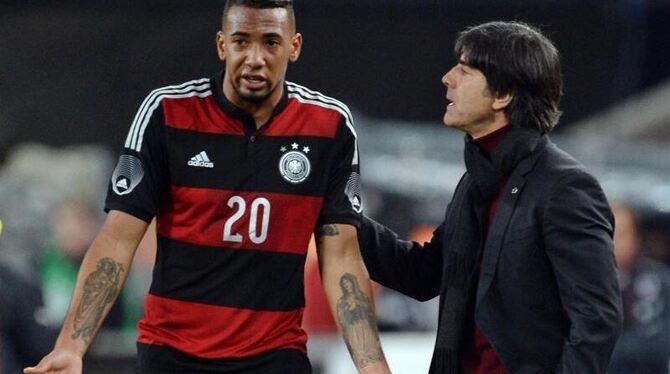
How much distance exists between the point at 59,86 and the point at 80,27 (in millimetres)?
470

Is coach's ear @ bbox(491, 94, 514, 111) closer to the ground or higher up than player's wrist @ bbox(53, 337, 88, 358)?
higher up

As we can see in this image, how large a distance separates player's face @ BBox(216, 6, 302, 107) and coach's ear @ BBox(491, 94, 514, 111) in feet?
2.21

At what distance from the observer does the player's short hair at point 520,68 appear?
5223mm

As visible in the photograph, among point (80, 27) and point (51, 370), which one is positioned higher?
point (80, 27)

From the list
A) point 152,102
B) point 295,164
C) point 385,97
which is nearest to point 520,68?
point 295,164

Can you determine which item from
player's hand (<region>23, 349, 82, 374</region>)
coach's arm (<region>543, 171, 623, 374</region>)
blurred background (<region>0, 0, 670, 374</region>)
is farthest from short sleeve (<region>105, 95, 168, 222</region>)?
blurred background (<region>0, 0, 670, 374</region>)

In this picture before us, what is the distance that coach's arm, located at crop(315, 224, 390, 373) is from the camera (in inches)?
211

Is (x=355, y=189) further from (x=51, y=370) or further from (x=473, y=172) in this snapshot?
(x=51, y=370)

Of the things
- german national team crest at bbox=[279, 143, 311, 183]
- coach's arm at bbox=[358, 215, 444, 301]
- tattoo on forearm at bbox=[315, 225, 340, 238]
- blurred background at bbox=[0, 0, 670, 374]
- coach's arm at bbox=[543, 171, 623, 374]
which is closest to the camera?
coach's arm at bbox=[543, 171, 623, 374]

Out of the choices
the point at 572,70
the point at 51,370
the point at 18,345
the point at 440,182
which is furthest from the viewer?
the point at 572,70

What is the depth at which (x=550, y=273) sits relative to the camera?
507cm

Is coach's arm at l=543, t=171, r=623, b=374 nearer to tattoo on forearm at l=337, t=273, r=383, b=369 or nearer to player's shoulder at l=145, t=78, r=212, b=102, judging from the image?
tattoo on forearm at l=337, t=273, r=383, b=369

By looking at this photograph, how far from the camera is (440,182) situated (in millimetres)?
10820

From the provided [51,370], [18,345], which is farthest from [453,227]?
[18,345]
